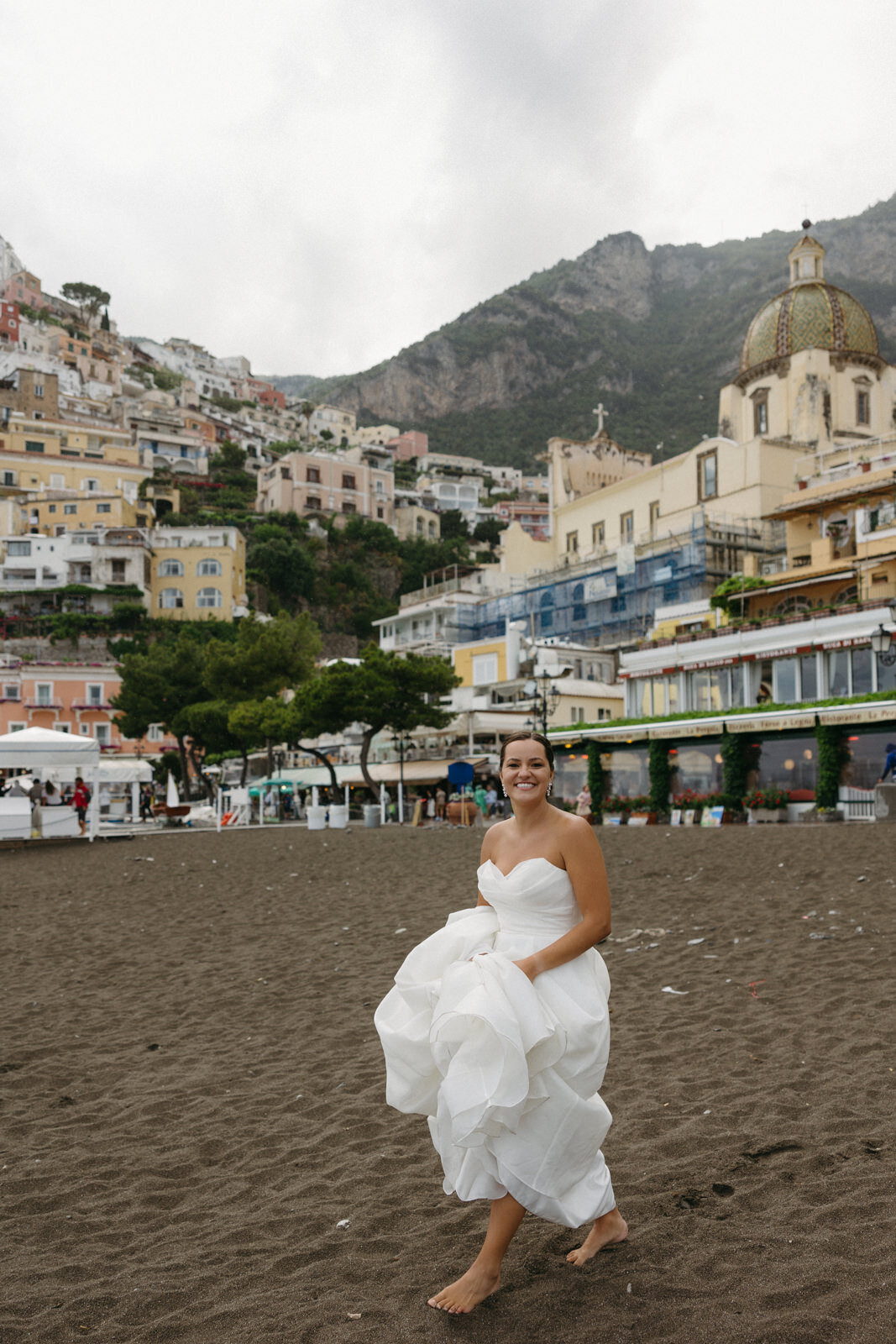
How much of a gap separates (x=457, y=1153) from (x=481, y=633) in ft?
167

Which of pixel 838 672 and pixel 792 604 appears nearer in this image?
pixel 838 672

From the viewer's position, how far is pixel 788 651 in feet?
79.6

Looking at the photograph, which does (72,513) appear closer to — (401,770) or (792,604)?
(401,770)

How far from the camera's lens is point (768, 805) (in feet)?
69.5

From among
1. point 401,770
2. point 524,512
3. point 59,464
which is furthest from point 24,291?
point 401,770

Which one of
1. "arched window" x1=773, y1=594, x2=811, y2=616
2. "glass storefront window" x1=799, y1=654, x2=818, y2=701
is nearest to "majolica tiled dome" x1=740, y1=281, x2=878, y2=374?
"arched window" x1=773, y1=594, x2=811, y2=616

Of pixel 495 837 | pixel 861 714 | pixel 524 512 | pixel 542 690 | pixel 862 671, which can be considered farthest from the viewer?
pixel 524 512

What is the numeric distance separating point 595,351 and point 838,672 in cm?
12776

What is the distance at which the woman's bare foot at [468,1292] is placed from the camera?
271 centimetres

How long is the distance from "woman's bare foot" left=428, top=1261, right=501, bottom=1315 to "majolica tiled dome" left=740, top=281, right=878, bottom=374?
1777 inches

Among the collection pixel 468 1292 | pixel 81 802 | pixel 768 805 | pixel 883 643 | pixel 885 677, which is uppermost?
pixel 883 643

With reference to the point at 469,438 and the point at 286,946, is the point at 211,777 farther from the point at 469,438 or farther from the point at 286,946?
the point at 469,438

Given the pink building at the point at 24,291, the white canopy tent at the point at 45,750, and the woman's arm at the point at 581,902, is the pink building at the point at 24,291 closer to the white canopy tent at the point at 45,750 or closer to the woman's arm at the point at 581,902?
the white canopy tent at the point at 45,750

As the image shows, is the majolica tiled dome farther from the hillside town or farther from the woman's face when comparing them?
the woman's face
